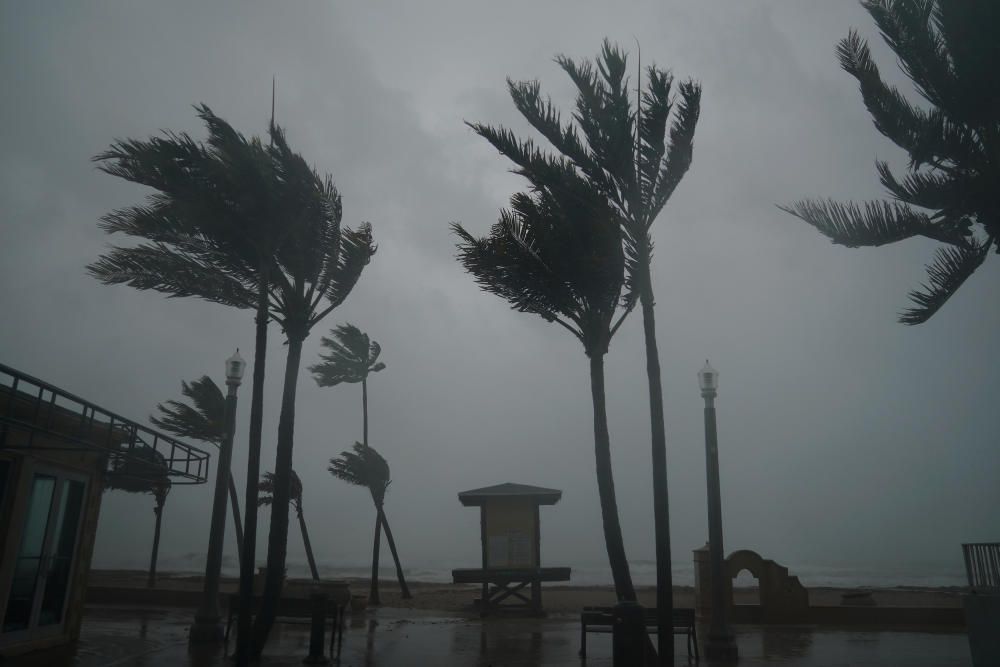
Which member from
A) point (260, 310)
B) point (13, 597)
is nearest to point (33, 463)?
point (13, 597)

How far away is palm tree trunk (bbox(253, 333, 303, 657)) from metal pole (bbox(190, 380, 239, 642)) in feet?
5.59

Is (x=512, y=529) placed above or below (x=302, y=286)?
below

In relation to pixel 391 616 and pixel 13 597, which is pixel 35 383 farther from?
pixel 391 616

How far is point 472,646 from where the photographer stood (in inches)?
514

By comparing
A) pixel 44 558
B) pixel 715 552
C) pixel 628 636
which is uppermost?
pixel 715 552

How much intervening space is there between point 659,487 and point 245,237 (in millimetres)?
7606

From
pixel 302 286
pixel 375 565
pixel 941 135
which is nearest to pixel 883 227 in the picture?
pixel 941 135

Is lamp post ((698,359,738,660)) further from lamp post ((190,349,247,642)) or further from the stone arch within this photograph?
lamp post ((190,349,247,642))

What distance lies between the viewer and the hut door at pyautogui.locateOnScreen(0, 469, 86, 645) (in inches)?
435

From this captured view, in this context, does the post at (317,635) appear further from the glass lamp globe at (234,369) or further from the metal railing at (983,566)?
the metal railing at (983,566)

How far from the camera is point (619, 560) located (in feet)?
35.8

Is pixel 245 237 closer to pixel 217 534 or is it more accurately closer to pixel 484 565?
pixel 217 534

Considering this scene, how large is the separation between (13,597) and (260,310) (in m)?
5.45

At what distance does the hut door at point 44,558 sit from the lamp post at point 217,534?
2.13 meters
